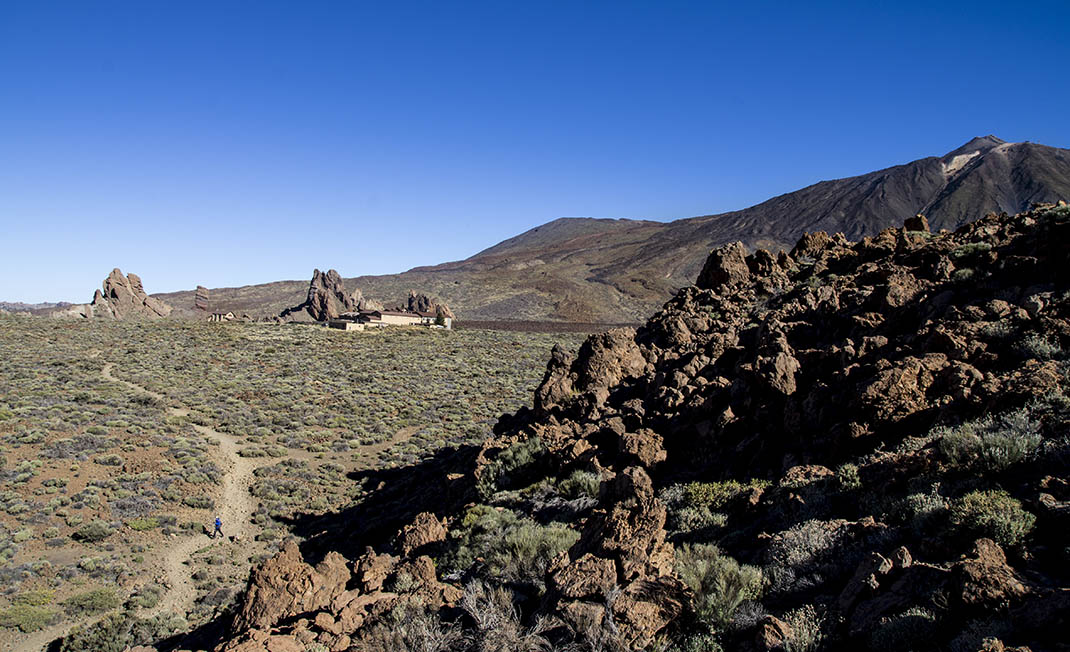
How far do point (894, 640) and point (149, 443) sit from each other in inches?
779

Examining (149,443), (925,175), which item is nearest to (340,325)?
(149,443)

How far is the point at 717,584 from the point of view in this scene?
4.33m

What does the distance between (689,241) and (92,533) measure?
113634 millimetres

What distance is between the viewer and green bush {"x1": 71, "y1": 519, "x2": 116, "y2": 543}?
12.2 m

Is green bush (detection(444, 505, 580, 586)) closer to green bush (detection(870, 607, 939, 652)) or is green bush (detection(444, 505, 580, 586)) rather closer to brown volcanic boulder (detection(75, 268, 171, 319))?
green bush (detection(870, 607, 939, 652))

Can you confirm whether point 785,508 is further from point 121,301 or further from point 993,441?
point 121,301

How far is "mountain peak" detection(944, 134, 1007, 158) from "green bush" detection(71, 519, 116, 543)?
538 ft

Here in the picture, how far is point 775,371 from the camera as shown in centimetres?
799

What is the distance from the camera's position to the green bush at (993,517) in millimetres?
3951

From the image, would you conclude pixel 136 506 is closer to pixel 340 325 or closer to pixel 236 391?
pixel 236 391

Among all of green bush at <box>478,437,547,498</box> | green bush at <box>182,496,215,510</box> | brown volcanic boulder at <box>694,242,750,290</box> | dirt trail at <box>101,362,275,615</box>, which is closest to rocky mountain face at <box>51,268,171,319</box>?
dirt trail at <box>101,362,275,615</box>

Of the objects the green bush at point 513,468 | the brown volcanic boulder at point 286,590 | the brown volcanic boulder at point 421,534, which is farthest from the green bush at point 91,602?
the green bush at point 513,468

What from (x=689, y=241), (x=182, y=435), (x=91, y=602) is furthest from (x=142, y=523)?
(x=689, y=241)

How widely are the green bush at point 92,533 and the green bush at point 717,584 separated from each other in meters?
12.5
